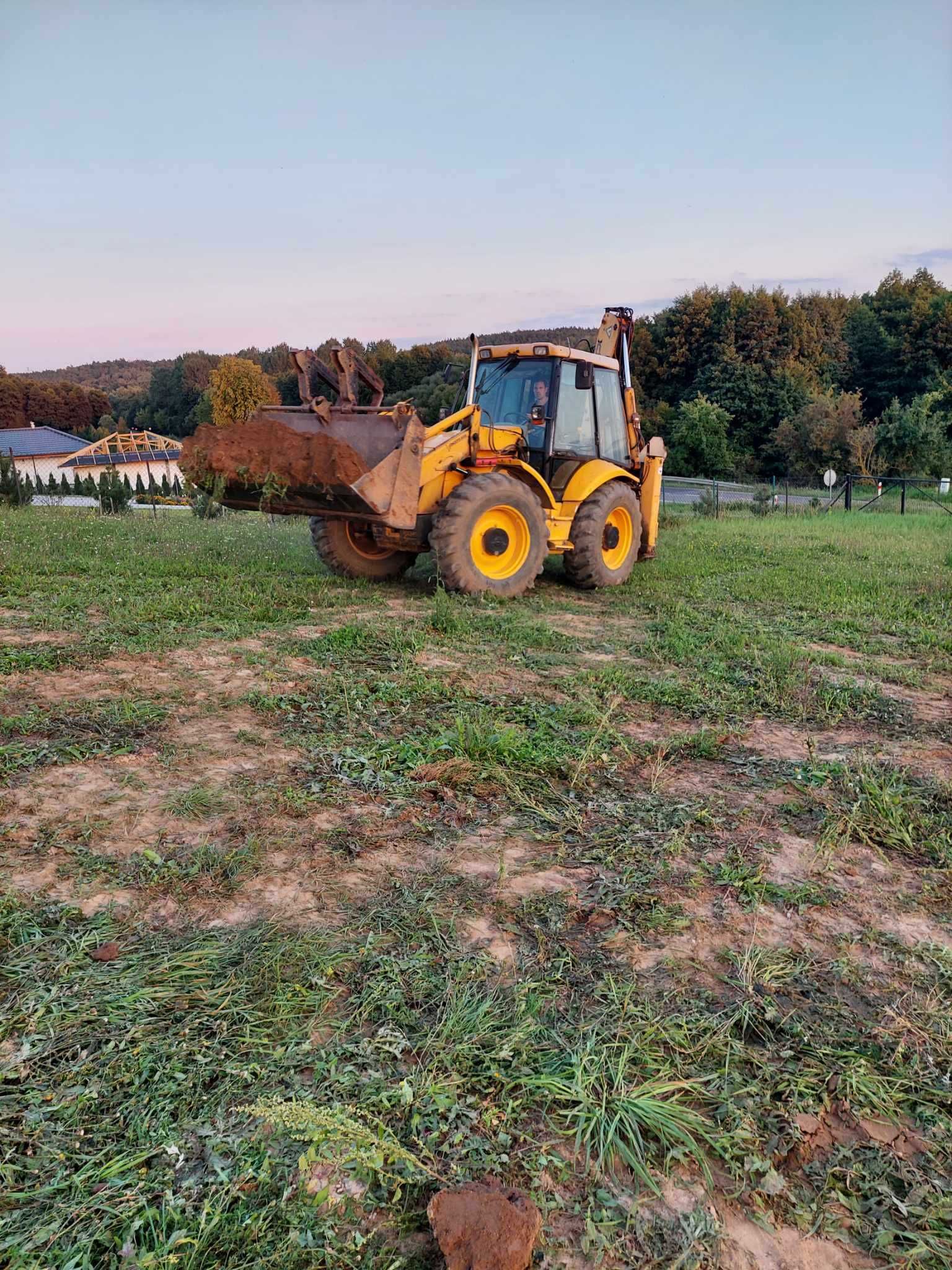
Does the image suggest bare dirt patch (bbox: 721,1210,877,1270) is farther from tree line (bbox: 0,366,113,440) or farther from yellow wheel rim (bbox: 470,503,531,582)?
tree line (bbox: 0,366,113,440)

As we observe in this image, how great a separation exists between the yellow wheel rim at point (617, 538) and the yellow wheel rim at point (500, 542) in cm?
165

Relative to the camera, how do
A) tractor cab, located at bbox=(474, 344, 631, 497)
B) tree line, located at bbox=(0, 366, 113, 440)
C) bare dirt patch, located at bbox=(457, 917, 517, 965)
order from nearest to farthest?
bare dirt patch, located at bbox=(457, 917, 517, 965)
tractor cab, located at bbox=(474, 344, 631, 497)
tree line, located at bbox=(0, 366, 113, 440)

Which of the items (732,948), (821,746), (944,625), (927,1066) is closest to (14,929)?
(732,948)

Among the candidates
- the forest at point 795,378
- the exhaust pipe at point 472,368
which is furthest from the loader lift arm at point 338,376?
the forest at point 795,378

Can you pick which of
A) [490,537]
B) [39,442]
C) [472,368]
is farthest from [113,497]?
[39,442]

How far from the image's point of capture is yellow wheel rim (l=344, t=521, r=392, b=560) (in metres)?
8.98

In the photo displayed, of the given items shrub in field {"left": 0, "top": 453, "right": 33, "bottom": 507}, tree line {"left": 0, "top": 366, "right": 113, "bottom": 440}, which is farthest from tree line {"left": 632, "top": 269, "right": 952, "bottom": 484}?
tree line {"left": 0, "top": 366, "right": 113, "bottom": 440}

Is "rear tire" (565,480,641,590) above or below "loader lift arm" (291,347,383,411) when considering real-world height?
below

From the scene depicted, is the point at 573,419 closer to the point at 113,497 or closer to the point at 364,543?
the point at 364,543

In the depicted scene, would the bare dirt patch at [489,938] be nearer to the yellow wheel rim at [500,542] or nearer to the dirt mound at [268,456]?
the dirt mound at [268,456]

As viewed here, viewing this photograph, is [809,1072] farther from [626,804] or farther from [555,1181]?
[626,804]

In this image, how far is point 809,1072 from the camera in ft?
7.19

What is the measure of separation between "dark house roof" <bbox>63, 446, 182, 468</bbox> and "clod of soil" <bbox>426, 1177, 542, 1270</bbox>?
1885 inches

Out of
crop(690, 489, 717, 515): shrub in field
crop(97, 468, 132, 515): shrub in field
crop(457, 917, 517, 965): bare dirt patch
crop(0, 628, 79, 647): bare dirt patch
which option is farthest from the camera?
crop(690, 489, 717, 515): shrub in field
